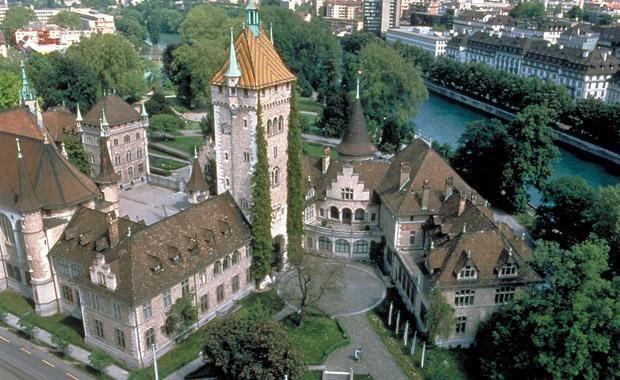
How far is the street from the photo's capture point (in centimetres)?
4894

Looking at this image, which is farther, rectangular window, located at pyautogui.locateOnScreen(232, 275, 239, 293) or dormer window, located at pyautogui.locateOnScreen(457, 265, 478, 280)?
rectangular window, located at pyautogui.locateOnScreen(232, 275, 239, 293)

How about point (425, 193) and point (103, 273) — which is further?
point (425, 193)

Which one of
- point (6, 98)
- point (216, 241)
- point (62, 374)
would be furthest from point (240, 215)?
point (6, 98)

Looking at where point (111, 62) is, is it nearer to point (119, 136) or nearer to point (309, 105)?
point (309, 105)

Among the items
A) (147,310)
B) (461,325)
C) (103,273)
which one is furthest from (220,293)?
(461,325)

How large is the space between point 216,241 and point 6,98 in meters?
65.4

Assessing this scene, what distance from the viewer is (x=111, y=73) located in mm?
139625

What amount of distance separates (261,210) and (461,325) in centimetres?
2191

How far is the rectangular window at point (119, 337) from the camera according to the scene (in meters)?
49.9

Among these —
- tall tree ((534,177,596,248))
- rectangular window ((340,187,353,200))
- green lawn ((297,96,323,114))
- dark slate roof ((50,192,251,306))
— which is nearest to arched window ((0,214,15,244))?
dark slate roof ((50,192,251,306))

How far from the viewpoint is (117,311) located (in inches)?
1938

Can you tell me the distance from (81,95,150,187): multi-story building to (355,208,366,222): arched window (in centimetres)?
4061

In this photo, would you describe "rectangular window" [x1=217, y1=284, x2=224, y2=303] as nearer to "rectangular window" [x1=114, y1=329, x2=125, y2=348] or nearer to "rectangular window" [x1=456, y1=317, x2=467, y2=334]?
"rectangular window" [x1=114, y1=329, x2=125, y2=348]

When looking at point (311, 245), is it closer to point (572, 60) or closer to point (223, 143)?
point (223, 143)
